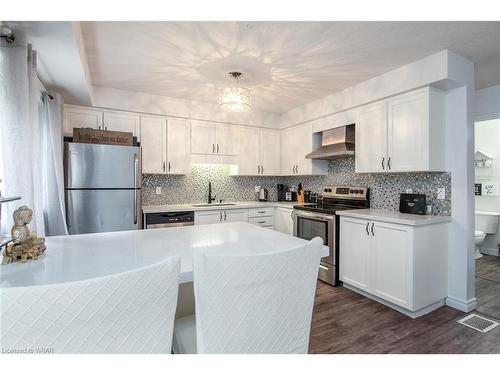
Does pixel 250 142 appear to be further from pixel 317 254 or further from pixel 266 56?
pixel 317 254

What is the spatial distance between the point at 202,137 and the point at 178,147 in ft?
1.29

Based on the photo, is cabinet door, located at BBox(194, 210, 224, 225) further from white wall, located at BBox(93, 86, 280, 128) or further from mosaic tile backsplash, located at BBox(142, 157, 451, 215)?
white wall, located at BBox(93, 86, 280, 128)

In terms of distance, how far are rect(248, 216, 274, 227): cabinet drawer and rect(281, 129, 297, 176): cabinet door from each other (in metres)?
0.83

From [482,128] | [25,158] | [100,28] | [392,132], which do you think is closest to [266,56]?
[100,28]

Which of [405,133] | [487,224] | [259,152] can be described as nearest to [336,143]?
[405,133]

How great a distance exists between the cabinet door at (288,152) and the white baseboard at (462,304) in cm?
248

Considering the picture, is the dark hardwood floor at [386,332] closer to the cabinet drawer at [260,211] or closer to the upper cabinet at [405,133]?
the upper cabinet at [405,133]

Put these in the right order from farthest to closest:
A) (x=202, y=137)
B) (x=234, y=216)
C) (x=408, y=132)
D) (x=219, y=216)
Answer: (x=202, y=137)
(x=234, y=216)
(x=219, y=216)
(x=408, y=132)

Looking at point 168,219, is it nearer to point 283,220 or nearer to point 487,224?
point 283,220

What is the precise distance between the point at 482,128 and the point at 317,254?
532cm

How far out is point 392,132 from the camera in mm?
2842

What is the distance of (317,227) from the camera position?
335cm

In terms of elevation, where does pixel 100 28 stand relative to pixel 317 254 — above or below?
above

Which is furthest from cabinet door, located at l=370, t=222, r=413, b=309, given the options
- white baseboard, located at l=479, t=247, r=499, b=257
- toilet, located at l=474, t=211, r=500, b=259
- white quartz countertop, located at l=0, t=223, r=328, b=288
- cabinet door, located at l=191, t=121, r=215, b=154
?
white baseboard, located at l=479, t=247, r=499, b=257
